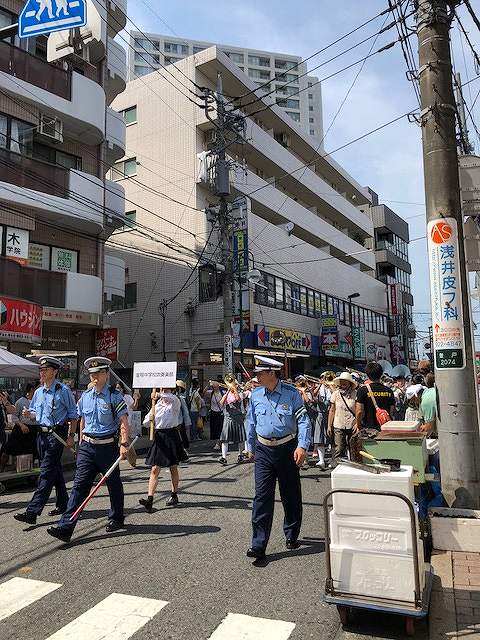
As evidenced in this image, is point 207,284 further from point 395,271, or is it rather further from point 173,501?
point 395,271

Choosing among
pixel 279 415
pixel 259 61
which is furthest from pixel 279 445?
pixel 259 61

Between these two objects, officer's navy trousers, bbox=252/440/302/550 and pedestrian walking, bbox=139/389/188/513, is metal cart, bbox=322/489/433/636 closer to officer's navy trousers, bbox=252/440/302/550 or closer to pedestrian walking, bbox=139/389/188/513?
officer's navy trousers, bbox=252/440/302/550

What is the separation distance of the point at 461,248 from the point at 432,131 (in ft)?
4.53

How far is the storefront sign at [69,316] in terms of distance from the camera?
17188mm

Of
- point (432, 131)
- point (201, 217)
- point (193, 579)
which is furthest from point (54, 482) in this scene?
point (201, 217)

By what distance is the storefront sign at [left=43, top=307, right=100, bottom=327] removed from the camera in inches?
677

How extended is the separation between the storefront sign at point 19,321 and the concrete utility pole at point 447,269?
11.8m

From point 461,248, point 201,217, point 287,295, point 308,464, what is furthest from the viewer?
point 287,295

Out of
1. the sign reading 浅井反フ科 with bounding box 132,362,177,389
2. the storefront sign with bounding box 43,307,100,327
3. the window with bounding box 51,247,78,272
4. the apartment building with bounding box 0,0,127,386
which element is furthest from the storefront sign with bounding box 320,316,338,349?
the sign reading 浅井反フ科 with bounding box 132,362,177,389

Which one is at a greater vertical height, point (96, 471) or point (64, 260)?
point (64, 260)

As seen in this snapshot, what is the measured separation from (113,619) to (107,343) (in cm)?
1576

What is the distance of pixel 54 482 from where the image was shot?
679cm

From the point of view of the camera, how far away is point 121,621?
3.83m

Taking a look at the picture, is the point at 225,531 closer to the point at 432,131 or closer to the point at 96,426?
the point at 96,426
